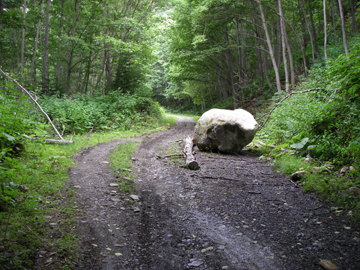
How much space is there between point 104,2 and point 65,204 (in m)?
15.2

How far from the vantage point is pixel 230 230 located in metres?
3.34

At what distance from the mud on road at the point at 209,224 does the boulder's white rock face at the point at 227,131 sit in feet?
7.34

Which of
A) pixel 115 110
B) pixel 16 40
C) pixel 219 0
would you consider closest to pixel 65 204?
pixel 115 110

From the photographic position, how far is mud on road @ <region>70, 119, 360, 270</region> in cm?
267

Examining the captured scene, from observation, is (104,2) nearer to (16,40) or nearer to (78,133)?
(16,40)

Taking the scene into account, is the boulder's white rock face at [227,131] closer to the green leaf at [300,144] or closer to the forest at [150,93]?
the forest at [150,93]

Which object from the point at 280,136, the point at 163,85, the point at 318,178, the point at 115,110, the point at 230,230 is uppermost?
the point at 163,85

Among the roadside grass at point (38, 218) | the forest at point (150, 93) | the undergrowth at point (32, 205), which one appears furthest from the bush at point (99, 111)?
the roadside grass at point (38, 218)

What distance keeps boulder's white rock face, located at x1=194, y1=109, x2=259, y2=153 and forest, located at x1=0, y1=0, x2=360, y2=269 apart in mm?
836

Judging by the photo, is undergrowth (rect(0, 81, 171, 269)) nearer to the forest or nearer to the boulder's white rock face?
the forest

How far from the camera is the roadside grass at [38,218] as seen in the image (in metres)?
2.52

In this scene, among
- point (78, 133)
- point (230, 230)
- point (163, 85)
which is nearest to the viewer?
point (230, 230)

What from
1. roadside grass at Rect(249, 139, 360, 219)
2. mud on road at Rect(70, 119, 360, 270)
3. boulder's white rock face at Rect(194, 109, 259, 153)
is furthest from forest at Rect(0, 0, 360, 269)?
boulder's white rock face at Rect(194, 109, 259, 153)

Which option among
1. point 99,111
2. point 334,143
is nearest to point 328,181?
point 334,143
